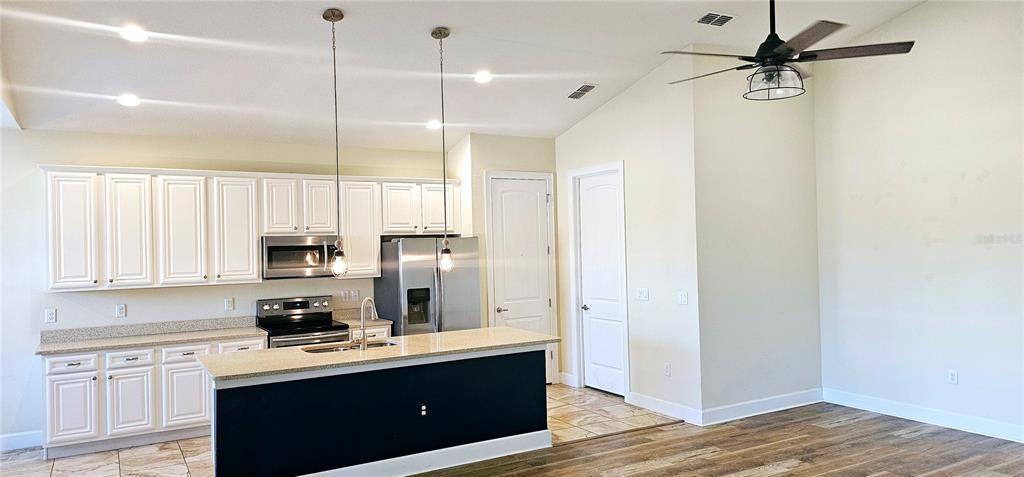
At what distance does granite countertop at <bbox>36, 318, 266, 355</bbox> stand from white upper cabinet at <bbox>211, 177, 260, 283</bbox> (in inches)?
19.3

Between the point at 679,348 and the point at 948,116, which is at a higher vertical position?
the point at 948,116

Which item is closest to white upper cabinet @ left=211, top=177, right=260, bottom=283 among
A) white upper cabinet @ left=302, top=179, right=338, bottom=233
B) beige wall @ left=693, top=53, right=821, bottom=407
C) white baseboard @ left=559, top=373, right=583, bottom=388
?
white upper cabinet @ left=302, top=179, right=338, bottom=233

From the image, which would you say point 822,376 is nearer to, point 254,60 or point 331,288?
point 331,288

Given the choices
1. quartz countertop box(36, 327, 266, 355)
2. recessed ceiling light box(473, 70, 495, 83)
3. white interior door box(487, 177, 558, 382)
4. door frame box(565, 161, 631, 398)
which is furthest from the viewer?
door frame box(565, 161, 631, 398)

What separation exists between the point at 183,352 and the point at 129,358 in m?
0.38

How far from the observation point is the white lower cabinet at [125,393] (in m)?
4.95

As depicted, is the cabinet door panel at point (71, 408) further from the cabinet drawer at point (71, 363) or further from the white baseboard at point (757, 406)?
the white baseboard at point (757, 406)

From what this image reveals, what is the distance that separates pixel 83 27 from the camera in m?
4.08

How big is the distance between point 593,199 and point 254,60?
3.52m

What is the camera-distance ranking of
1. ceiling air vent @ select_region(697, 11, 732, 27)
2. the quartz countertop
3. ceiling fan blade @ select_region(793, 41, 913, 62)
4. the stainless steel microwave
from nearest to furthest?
ceiling fan blade @ select_region(793, 41, 913, 62) < ceiling air vent @ select_region(697, 11, 732, 27) < the quartz countertop < the stainless steel microwave

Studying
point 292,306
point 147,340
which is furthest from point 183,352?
point 292,306

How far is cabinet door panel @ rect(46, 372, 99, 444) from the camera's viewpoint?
16.2 feet

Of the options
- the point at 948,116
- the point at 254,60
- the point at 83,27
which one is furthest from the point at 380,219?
the point at 948,116

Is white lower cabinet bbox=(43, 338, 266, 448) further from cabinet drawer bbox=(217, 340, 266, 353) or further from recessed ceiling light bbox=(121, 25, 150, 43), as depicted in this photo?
recessed ceiling light bbox=(121, 25, 150, 43)
